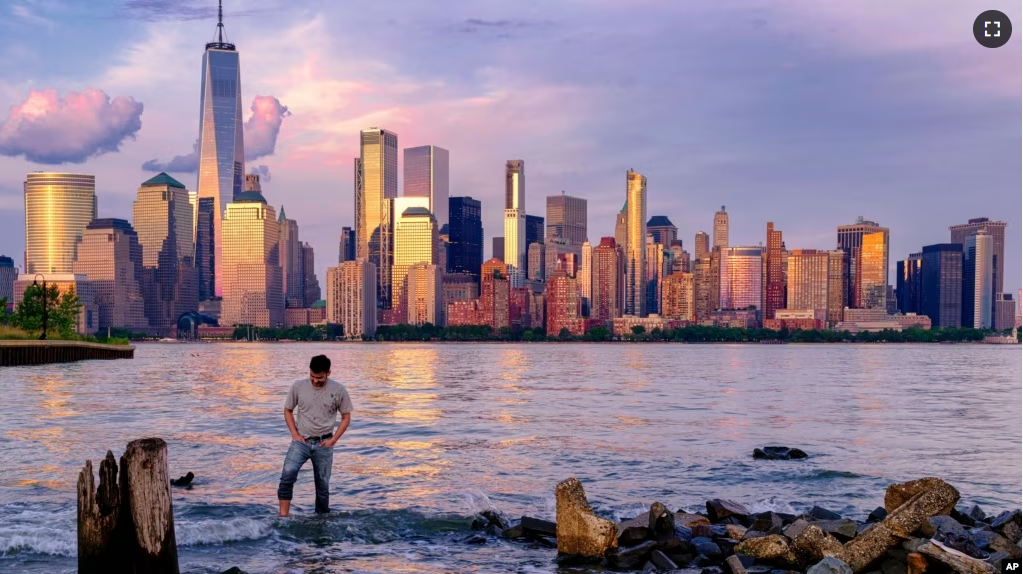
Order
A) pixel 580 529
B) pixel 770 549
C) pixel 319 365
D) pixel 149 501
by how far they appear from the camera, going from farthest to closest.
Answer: pixel 319 365 < pixel 580 529 < pixel 770 549 < pixel 149 501

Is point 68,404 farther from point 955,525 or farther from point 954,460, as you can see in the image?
point 955,525

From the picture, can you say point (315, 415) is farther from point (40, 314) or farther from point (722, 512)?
point (40, 314)

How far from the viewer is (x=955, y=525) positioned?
596 inches

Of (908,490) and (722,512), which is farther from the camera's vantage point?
(722,512)

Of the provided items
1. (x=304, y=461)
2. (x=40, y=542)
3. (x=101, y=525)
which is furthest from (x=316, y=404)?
(x=40, y=542)

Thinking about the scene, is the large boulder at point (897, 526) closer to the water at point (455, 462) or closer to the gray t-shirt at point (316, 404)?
the water at point (455, 462)

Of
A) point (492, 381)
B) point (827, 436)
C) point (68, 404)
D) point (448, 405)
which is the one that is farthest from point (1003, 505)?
point (492, 381)

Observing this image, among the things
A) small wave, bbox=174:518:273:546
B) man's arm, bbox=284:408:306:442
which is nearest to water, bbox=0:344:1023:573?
small wave, bbox=174:518:273:546

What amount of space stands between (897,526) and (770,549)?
1907 millimetres

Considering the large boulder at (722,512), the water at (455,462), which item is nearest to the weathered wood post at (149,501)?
the water at (455,462)

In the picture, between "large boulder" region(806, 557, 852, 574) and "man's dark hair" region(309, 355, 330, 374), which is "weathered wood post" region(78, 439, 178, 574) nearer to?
"man's dark hair" region(309, 355, 330, 374)

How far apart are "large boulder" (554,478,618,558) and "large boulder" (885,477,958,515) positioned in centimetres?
529

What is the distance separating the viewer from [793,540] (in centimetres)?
1481

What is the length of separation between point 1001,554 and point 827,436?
76.7 ft
